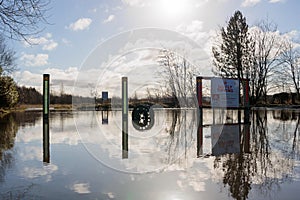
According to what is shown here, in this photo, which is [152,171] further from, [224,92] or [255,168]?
[224,92]

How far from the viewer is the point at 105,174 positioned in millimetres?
4109

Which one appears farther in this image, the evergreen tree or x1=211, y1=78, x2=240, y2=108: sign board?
Answer: the evergreen tree

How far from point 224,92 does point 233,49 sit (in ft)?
53.9

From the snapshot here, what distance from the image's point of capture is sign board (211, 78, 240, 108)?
45.2 ft

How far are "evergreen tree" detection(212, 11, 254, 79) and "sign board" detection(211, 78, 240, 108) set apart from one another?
15.4 m

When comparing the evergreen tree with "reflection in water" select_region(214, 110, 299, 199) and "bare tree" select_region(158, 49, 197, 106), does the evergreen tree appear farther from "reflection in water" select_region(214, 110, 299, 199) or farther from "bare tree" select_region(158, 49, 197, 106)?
"reflection in water" select_region(214, 110, 299, 199)

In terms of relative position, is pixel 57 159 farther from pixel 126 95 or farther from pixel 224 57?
pixel 224 57

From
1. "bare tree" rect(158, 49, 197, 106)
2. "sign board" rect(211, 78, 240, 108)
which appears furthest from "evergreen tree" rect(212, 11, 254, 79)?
"sign board" rect(211, 78, 240, 108)

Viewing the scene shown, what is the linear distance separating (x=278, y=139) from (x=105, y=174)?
202 inches

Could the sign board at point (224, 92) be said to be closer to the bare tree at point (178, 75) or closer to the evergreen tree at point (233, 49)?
the bare tree at point (178, 75)

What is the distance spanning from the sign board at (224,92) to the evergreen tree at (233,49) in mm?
15397

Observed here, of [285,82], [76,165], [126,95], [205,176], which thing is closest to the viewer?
[205,176]

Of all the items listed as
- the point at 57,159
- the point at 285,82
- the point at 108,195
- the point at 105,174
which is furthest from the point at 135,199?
the point at 285,82

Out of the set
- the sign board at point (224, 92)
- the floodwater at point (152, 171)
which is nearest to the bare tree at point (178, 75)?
the sign board at point (224, 92)
